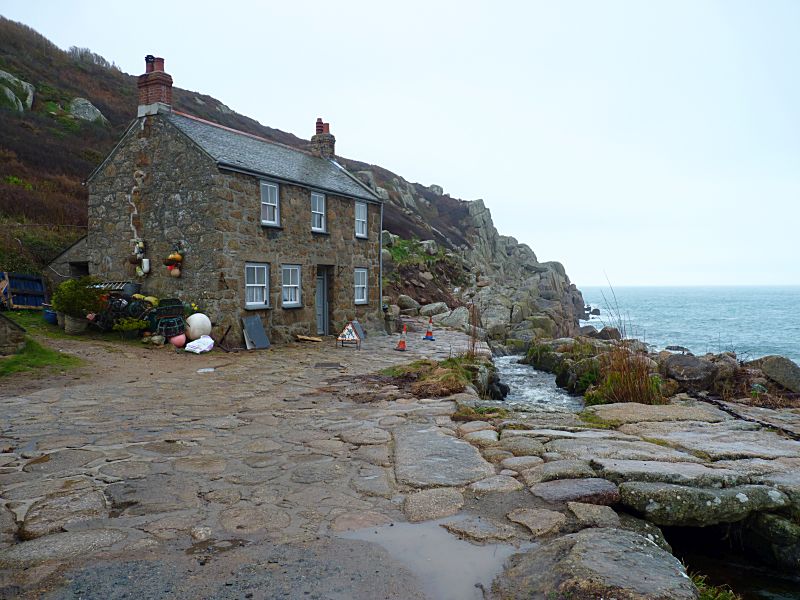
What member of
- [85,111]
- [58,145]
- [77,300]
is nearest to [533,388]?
[77,300]

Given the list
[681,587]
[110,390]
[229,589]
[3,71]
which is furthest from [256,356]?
[3,71]

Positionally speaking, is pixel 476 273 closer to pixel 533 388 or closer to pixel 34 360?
pixel 533 388

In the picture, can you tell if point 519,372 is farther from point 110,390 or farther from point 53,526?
point 53,526

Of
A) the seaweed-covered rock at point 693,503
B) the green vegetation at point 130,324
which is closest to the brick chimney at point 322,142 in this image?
the green vegetation at point 130,324

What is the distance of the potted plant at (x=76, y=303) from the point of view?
1466cm

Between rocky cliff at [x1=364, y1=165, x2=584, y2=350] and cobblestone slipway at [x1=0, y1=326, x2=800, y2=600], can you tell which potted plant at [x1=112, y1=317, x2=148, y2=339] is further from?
rocky cliff at [x1=364, y1=165, x2=584, y2=350]

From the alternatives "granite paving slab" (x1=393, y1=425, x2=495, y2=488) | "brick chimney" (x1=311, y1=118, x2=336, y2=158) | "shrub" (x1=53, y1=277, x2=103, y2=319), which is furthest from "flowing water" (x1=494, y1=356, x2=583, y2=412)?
"shrub" (x1=53, y1=277, x2=103, y2=319)

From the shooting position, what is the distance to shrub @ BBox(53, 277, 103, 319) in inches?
577

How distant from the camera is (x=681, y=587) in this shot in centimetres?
293

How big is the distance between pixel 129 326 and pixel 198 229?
3.20 metres

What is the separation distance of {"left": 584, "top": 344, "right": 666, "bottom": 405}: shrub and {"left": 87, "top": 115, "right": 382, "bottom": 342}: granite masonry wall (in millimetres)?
10025

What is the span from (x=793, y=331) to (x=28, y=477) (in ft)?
173

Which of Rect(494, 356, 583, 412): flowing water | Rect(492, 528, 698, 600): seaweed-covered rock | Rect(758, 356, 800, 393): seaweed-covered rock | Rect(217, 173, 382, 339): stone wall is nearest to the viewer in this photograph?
Rect(492, 528, 698, 600): seaweed-covered rock

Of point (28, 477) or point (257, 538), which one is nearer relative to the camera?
point (257, 538)
